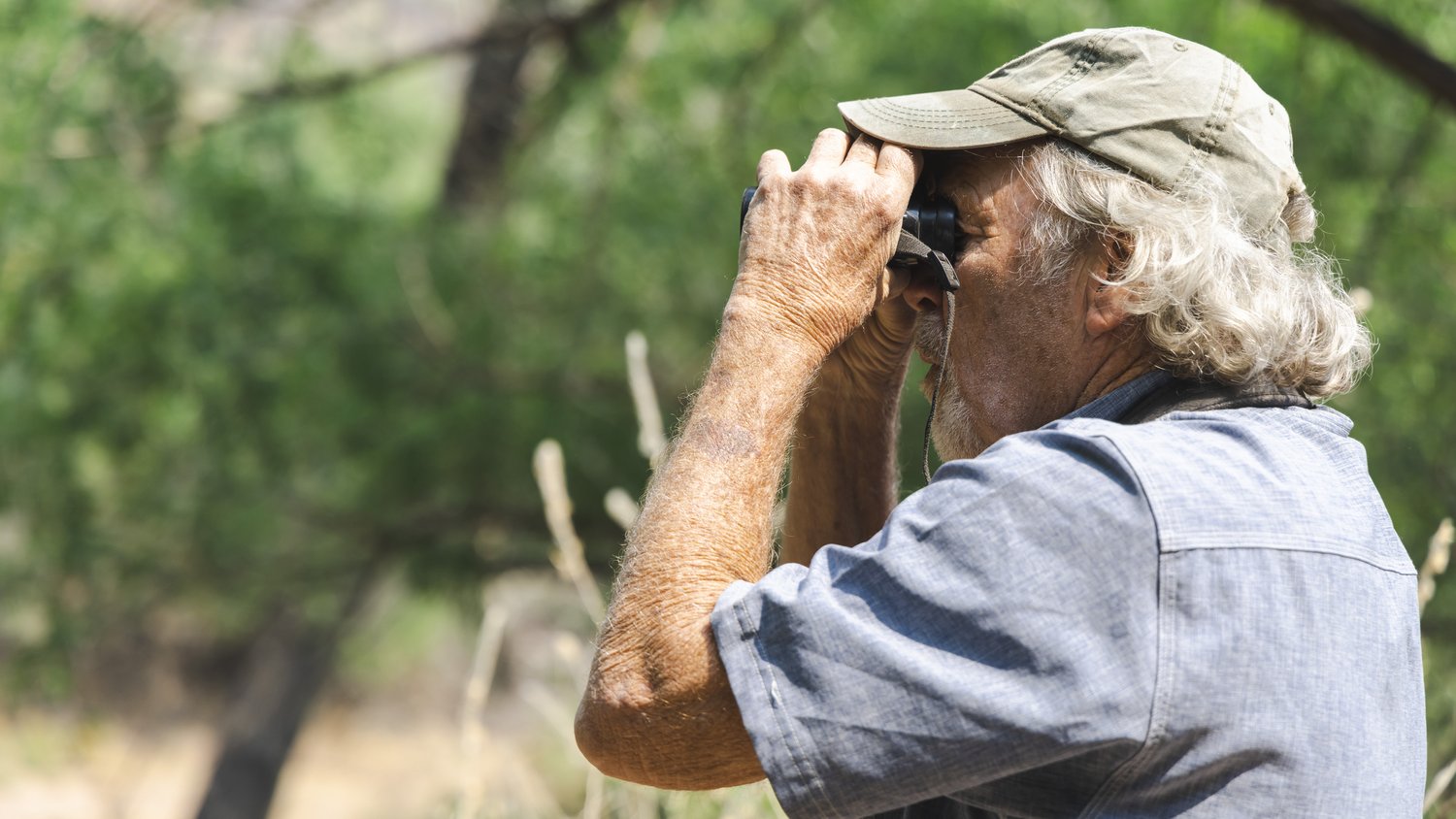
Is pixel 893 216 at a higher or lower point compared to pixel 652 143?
higher

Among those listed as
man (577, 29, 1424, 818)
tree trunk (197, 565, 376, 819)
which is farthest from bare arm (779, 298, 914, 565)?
tree trunk (197, 565, 376, 819)

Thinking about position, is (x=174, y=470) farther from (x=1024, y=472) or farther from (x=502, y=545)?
(x=1024, y=472)

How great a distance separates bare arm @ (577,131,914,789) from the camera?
1.36m

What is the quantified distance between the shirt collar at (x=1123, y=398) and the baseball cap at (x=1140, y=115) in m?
0.20

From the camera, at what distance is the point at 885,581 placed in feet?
4.15

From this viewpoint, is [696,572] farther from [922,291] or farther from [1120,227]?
[1120,227]

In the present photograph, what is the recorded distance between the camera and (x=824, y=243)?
1.53 meters

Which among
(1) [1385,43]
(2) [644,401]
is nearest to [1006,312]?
(2) [644,401]

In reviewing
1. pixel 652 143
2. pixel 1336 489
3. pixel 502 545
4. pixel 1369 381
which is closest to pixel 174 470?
pixel 502 545

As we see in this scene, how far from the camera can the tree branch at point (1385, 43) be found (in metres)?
3.39

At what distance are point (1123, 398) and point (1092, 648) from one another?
0.39m

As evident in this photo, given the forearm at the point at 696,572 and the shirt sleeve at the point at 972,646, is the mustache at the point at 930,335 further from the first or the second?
the shirt sleeve at the point at 972,646

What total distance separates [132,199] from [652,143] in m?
2.04

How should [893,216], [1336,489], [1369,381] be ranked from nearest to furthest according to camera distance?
[1336,489], [893,216], [1369,381]
